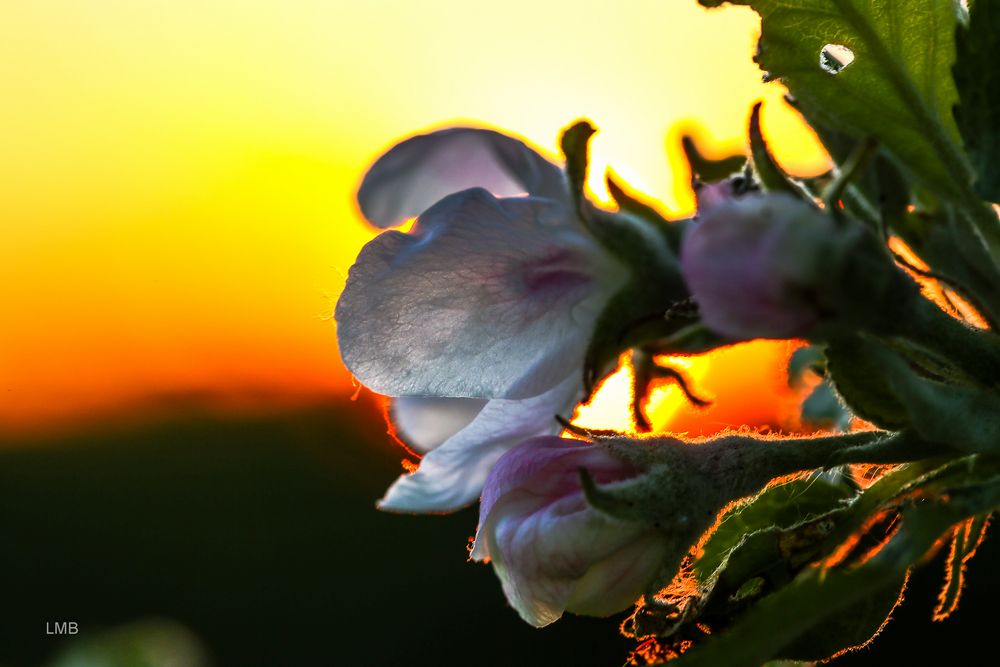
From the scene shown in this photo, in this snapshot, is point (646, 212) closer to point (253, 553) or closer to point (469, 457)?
point (469, 457)

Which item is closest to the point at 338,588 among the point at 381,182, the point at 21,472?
the point at 21,472

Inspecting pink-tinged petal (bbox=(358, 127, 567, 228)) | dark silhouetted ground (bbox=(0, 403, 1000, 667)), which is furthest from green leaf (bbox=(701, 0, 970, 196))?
dark silhouetted ground (bbox=(0, 403, 1000, 667))

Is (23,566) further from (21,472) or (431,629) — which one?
(431,629)

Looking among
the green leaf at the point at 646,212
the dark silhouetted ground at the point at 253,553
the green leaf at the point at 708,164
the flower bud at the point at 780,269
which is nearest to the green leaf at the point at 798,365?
the green leaf at the point at 708,164

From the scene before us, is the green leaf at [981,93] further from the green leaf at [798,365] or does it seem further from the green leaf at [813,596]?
the green leaf at [798,365]

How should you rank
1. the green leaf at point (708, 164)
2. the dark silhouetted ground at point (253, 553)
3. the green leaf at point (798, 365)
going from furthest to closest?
the dark silhouetted ground at point (253, 553), the green leaf at point (798, 365), the green leaf at point (708, 164)

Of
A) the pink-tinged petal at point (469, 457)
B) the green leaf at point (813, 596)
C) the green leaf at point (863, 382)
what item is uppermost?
the green leaf at point (863, 382)
